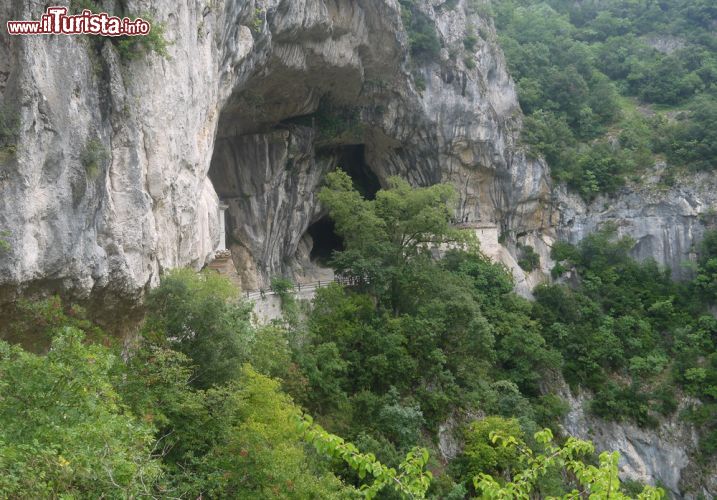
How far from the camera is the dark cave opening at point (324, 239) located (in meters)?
31.3

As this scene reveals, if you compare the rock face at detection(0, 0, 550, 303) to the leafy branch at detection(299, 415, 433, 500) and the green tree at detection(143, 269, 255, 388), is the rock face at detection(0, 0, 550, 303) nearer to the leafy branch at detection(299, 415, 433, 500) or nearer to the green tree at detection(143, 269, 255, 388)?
the green tree at detection(143, 269, 255, 388)

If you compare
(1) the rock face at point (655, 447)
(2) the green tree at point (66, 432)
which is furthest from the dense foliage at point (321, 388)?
(1) the rock face at point (655, 447)

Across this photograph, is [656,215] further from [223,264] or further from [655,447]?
[223,264]

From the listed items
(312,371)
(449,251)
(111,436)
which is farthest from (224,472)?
(449,251)

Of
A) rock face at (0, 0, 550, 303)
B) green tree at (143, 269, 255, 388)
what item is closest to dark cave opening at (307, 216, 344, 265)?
rock face at (0, 0, 550, 303)

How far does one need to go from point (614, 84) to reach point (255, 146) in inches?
962

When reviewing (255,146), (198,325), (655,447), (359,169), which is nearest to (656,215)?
(655,447)

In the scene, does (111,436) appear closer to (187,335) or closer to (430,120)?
(187,335)

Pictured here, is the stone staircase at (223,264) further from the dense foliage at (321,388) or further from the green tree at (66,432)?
the green tree at (66,432)

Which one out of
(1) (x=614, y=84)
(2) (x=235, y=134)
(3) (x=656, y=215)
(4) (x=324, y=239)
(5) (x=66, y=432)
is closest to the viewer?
Answer: (5) (x=66, y=432)

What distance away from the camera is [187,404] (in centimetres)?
1028

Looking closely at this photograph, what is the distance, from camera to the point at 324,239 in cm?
3192

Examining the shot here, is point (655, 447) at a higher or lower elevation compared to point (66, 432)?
lower

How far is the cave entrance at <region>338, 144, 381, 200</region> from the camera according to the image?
30.2m
